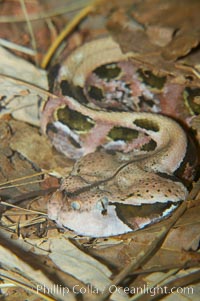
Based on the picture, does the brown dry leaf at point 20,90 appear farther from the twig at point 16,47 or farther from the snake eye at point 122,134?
the snake eye at point 122,134

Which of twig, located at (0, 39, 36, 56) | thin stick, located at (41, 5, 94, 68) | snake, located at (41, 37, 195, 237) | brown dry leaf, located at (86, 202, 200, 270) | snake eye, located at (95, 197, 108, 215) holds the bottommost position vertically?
brown dry leaf, located at (86, 202, 200, 270)

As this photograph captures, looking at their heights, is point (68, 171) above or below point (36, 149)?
below

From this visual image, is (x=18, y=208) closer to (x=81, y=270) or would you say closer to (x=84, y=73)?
(x=81, y=270)

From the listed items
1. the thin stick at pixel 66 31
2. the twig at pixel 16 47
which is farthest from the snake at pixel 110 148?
the twig at pixel 16 47

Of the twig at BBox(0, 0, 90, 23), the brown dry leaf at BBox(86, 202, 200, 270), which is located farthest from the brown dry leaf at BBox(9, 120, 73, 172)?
the twig at BBox(0, 0, 90, 23)

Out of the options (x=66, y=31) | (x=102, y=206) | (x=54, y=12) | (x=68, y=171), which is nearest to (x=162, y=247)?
(x=102, y=206)

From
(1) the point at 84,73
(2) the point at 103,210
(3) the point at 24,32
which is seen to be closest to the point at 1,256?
(2) the point at 103,210

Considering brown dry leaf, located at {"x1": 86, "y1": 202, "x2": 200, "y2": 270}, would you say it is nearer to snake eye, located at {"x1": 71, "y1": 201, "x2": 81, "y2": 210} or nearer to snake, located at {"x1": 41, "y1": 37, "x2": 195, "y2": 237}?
snake, located at {"x1": 41, "y1": 37, "x2": 195, "y2": 237}

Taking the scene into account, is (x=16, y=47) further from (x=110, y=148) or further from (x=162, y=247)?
(x=162, y=247)
